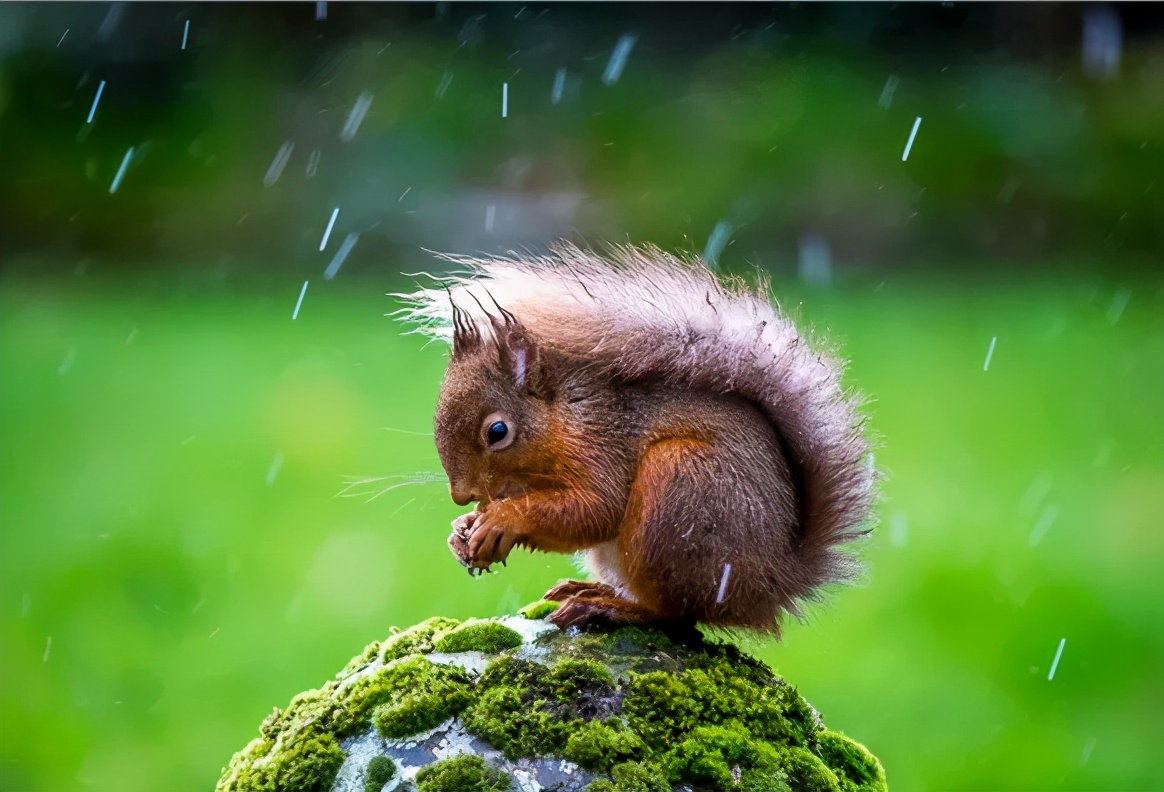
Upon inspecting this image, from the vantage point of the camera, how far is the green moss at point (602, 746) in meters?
1.76

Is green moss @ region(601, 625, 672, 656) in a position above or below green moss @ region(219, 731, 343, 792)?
above

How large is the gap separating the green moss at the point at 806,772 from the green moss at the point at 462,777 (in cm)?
45

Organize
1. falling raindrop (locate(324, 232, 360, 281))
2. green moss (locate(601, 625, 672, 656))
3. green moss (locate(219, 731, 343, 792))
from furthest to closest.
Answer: falling raindrop (locate(324, 232, 360, 281))
green moss (locate(601, 625, 672, 656))
green moss (locate(219, 731, 343, 792))

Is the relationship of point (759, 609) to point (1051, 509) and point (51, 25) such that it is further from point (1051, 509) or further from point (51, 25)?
point (51, 25)

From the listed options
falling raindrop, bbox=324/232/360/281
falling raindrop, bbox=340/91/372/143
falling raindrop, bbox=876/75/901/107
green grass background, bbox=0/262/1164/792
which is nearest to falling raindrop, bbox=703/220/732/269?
green grass background, bbox=0/262/1164/792

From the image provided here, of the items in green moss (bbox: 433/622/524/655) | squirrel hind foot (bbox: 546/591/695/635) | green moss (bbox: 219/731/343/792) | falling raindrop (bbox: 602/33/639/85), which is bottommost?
green moss (bbox: 219/731/343/792)

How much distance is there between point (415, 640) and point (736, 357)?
744mm

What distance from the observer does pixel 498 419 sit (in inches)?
84.5

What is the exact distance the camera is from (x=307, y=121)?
10.3 metres

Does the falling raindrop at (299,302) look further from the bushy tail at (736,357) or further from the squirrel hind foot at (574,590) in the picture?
the squirrel hind foot at (574,590)

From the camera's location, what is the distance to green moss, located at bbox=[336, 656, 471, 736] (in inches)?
73.5

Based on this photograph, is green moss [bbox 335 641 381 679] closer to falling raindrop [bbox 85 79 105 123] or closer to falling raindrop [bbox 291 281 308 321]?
falling raindrop [bbox 291 281 308 321]

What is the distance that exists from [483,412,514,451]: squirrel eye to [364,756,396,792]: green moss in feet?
1.93

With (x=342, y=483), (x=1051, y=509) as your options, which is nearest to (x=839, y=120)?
(x=1051, y=509)
